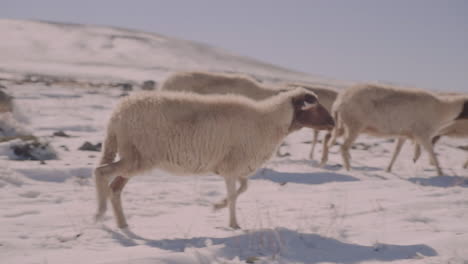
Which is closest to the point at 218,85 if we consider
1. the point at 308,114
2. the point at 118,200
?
the point at 308,114

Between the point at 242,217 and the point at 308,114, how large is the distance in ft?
5.23

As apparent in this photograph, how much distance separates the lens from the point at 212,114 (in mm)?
5434

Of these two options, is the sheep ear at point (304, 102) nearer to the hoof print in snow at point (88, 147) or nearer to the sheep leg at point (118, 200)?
the sheep leg at point (118, 200)

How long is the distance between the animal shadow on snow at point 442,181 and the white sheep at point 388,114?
0.31 meters

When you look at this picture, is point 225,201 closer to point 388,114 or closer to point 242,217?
point 242,217

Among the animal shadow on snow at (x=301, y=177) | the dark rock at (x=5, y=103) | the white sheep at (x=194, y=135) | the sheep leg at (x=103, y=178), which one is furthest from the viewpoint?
the dark rock at (x=5, y=103)

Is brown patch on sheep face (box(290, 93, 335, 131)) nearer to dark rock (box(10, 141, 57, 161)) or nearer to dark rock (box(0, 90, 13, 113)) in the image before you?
dark rock (box(10, 141, 57, 161))

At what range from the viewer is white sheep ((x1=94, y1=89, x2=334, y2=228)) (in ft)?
16.5

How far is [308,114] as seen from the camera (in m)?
5.88

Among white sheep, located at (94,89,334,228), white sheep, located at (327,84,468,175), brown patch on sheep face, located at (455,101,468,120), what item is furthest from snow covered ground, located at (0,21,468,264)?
brown patch on sheep face, located at (455,101,468,120)

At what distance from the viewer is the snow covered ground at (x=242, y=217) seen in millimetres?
4082

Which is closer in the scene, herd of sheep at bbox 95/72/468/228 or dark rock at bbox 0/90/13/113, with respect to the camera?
herd of sheep at bbox 95/72/468/228

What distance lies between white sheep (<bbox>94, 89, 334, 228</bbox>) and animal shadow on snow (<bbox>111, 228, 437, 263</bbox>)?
2.26ft

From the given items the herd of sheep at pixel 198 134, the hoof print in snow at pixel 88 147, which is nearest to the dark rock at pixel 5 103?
the hoof print in snow at pixel 88 147
